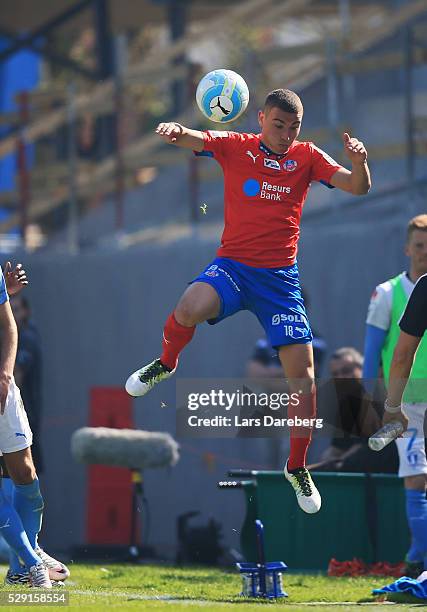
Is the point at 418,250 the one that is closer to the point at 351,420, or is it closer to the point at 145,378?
the point at 351,420

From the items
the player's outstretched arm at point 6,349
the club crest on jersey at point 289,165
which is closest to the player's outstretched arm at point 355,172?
the club crest on jersey at point 289,165

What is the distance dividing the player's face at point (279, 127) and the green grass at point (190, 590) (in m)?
2.83

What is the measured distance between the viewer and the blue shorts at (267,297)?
9.36 m

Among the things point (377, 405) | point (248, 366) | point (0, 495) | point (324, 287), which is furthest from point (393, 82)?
point (0, 495)

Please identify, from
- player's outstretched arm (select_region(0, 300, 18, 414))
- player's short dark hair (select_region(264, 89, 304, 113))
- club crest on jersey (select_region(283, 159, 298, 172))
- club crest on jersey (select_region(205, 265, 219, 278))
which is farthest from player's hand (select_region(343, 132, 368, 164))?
player's outstretched arm (select_region(0, 300, 18, 414))

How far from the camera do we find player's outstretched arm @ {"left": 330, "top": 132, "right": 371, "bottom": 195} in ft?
29.7

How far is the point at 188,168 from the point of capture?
49.2 feet

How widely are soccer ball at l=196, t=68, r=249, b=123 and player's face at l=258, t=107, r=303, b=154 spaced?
0.19m

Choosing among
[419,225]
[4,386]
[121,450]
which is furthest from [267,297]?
[121,450]

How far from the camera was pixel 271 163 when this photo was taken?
9.40 metres

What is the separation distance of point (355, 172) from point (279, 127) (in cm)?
56

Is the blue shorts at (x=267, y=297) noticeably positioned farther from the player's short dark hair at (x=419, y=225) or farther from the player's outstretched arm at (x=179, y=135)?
the player's short dark hair at (x=419, y=225)

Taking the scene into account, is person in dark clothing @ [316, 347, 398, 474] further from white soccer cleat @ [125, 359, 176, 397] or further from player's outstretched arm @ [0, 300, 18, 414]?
player's outstretched arm @ [0, 300, 18, 414]

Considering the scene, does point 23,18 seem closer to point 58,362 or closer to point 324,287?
point 58,362
